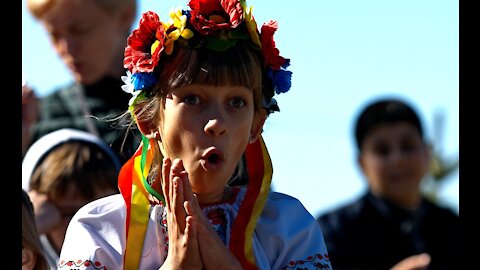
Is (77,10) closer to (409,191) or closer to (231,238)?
(409,191)

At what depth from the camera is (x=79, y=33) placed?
647cm

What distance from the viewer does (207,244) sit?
3809 millimetres

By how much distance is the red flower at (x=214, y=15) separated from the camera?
397cm

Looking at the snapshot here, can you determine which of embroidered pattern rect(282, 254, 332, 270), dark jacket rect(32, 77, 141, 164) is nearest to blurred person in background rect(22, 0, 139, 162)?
dark jacket rect(32, 77, 141, 164)

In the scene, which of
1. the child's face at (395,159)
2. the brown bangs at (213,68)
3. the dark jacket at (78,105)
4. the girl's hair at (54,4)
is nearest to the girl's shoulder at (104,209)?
the brown bangs at (213,68)

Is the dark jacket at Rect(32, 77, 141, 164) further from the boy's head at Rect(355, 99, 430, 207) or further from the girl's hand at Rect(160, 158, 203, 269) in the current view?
the girl's hand at Rect(160, 158, 203, 269)

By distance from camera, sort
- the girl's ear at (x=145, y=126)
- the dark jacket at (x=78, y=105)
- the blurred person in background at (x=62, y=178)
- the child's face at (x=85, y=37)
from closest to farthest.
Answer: the girl's ear at (x=145, y=126) → the blurred person in background at (x=62, y=178) → the dark jacket at (x=78, y=105) → the child's face at (x=85, y=37)

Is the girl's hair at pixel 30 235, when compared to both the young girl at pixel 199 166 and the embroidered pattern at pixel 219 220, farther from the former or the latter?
the embroidered pattern at pixel 219 220

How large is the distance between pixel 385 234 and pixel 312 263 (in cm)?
304

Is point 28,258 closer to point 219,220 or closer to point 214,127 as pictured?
point 219,220

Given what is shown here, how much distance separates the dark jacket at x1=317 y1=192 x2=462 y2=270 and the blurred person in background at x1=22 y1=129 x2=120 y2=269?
1679mm

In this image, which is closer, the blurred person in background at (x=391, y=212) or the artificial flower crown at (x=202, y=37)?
the artificial flower crown at (x=202, y=37)
